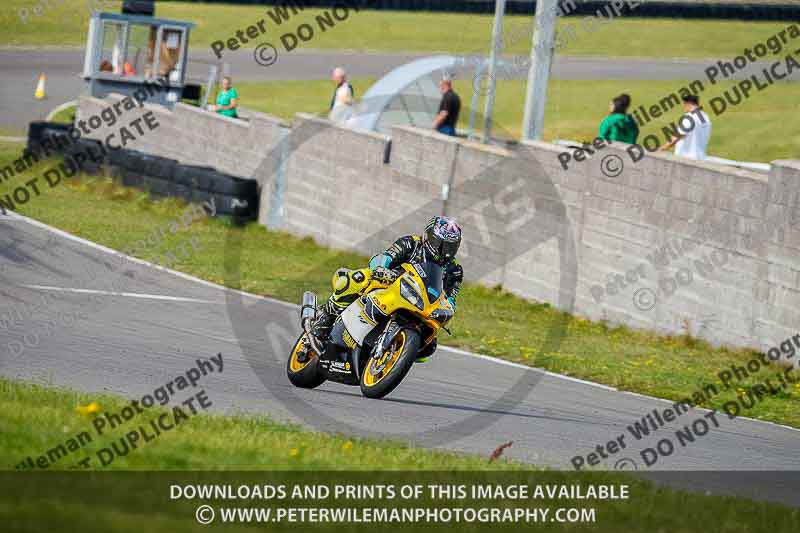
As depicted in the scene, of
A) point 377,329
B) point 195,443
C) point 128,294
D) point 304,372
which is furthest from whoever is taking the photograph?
point 128,294

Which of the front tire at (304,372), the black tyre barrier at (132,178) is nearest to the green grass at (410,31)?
the black tyre barrier at (132,178)

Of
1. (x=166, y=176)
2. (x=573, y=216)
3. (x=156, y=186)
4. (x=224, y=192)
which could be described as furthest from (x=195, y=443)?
(x=156, y=186)

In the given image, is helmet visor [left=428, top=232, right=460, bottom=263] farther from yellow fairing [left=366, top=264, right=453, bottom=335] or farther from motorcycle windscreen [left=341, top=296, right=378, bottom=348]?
motorcycle windscreen [left=341, top=296, right=378, bottom=348]

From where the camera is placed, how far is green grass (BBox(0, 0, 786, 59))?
4484cm

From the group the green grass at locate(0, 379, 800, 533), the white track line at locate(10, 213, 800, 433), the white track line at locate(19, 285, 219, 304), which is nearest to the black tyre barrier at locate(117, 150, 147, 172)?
the white track line at locate(10, 213, 800, 433)

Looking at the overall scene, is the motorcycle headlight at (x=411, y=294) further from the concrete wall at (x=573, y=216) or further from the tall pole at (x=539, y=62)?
the tall pole at (x=539, y=62)

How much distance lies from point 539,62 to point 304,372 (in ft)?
28.7

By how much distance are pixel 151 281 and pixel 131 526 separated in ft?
37.9

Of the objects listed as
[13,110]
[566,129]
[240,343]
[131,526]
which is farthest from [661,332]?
[13,110]

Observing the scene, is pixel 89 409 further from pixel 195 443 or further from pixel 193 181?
pixel 193 181

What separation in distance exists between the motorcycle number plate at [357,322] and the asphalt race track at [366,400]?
568mm

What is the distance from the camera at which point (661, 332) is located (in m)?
15.5

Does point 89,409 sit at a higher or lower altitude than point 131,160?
higher

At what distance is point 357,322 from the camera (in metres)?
10.2
